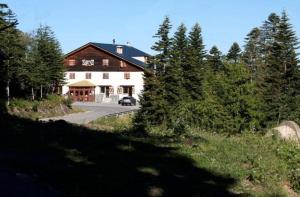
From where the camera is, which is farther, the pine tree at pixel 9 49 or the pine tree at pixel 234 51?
the pine tree at pixel 234 51

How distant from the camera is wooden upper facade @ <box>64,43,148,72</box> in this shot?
10044cm

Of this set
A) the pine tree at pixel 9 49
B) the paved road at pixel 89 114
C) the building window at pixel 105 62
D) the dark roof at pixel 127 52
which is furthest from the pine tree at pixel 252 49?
the pine tree at pixel 9 49

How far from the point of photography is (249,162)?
14.7 meters

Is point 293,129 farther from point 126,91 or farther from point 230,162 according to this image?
point 126,91

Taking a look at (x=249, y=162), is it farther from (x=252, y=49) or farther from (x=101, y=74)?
(x=252, y=49)

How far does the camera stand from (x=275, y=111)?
6756 centimetres

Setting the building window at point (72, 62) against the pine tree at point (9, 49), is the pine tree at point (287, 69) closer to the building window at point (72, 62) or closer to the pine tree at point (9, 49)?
the pine tree at point (9, 49)

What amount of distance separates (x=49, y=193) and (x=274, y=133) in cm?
1682

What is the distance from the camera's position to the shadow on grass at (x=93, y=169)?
375 inches

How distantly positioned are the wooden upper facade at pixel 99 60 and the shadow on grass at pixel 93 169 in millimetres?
84893

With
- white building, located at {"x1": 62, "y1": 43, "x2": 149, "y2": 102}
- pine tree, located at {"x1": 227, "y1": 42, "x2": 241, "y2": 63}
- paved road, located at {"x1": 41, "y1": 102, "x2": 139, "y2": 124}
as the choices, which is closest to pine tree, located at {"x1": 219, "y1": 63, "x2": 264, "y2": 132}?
paved road, located at {"x1": 41, "y1": 102, "x2": 139, "y2": 124}

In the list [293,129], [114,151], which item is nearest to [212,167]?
[114,151]

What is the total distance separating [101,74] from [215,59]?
72.0 ft

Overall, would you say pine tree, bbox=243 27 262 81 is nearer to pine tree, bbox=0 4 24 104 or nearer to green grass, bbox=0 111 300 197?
pine tree, bbox=0 4 24 104
